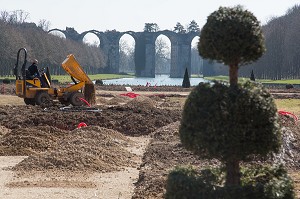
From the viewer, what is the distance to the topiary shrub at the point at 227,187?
17.5ft

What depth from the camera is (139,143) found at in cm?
1523

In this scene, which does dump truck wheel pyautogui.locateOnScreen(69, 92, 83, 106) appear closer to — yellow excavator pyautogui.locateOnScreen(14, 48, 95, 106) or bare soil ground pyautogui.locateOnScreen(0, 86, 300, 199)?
yellow excavator pyautogui.locateOnScreen(14, 48, 95, 106)

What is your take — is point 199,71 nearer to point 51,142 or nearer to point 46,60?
point 46,60

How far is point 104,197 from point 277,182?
3.85 metres

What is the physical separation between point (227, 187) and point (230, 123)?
647 millimetres

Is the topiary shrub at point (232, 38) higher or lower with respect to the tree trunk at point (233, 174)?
higher

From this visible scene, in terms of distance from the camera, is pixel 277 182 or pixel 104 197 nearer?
pixel 277 182

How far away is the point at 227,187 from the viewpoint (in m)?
5.38

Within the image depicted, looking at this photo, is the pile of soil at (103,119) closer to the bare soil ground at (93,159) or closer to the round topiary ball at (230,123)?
the bare soil ground at (93,159)

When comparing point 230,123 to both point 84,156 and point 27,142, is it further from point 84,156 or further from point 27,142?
point 27,142

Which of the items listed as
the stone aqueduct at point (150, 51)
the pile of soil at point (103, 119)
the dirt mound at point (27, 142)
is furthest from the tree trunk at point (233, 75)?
the stone aqueduct at point (150, 51)

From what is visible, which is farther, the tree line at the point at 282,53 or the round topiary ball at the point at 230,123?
the tree line at the point at 282,53

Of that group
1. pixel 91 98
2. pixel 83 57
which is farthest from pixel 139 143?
pixel 83 57

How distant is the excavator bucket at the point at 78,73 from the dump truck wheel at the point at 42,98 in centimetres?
136
